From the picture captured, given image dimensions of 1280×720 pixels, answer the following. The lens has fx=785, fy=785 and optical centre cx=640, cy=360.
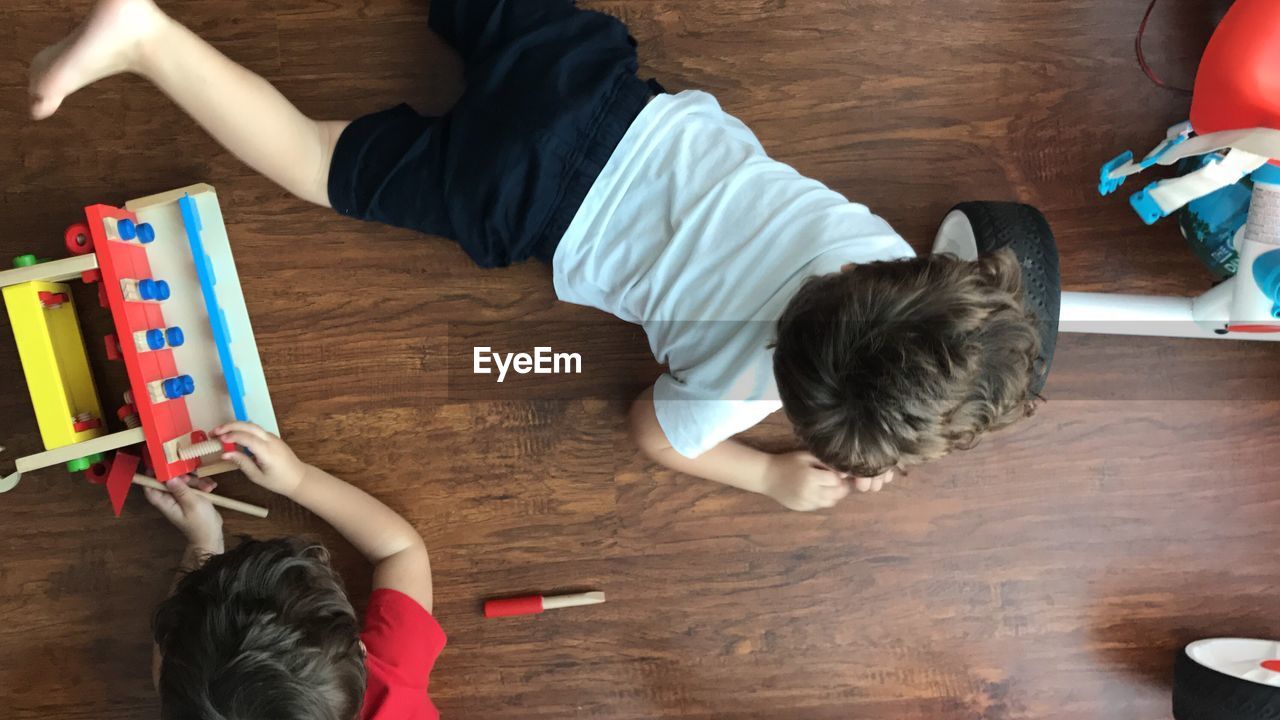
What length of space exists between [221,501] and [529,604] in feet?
1.06

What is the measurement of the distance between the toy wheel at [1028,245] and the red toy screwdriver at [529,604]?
494 millimetres

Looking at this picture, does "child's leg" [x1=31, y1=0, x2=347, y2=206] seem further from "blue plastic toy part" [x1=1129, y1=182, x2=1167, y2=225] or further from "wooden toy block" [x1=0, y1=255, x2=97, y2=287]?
"blue plastic toy part" [x1=1129, y1=182, x2=1167, y2=225]

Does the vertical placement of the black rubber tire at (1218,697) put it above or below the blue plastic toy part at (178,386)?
below

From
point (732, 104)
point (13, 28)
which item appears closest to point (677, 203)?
point (732, 104)

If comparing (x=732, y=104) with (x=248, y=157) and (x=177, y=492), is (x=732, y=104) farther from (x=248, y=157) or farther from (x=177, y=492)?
(x=177, y=492)

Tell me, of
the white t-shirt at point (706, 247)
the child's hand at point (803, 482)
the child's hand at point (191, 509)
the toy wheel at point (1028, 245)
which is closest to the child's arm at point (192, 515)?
the child's hand at point (191, 509)

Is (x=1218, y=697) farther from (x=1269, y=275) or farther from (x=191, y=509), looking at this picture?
(x=191, y=509)

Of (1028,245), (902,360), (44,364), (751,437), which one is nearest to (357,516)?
(44,364)

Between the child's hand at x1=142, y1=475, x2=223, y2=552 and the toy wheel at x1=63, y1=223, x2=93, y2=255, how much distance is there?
0.76 ft

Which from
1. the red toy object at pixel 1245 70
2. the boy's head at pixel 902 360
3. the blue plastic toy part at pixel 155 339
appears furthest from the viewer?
the blue plastic toy part at pixel 155 339

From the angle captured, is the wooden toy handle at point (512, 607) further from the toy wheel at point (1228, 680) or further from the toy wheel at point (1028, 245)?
the toy wheel at point (1228, 680)

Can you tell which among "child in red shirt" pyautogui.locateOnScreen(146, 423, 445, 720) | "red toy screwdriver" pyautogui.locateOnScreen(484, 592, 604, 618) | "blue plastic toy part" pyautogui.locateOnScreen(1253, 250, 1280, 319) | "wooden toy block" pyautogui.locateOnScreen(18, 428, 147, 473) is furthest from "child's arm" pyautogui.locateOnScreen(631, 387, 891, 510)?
"wooden toy block" pyautogui.locateOnScreen(18, 428, 147, 473)

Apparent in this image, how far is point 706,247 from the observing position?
2.15 feet

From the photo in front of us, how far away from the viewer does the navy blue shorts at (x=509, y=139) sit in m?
0.68
